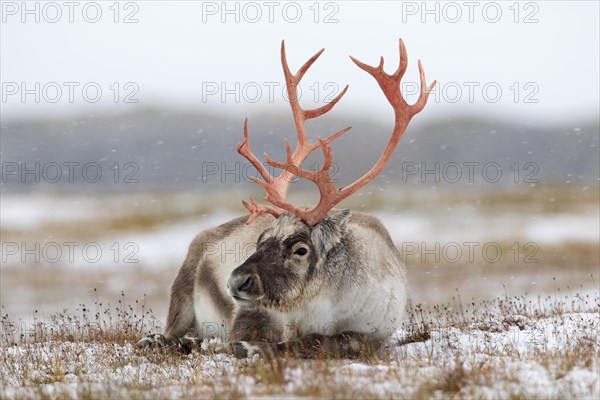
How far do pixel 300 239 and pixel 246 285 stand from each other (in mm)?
1048

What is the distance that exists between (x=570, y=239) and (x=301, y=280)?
98.5 feet

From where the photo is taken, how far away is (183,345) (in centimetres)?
1103

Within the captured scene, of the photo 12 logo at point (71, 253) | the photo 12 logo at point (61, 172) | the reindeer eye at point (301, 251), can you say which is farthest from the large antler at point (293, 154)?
the photo 12 logo at point (71, 253)

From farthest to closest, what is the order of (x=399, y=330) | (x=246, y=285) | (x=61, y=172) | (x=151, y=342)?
1. (x=61, y=172)
2. (x=399, y=330)
3. (x=151, y=342)
4. (x=246, y=285)

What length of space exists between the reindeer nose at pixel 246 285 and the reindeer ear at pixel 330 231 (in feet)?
3.58

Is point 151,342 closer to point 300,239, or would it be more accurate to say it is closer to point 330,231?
point 300,239

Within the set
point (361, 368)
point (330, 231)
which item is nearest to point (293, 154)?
point (330, 231)

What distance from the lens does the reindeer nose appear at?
9.02 meters

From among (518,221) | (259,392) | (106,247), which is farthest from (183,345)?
(518,221)

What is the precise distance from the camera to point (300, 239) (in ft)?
31.9

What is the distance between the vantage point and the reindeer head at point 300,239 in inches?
364

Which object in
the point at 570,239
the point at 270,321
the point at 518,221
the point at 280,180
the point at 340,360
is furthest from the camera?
the point at 518,221

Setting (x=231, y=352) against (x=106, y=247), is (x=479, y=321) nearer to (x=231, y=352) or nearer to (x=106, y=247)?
(x=231, y=352)

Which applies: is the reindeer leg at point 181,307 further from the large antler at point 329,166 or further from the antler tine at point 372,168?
the antler tine at point 372,168
